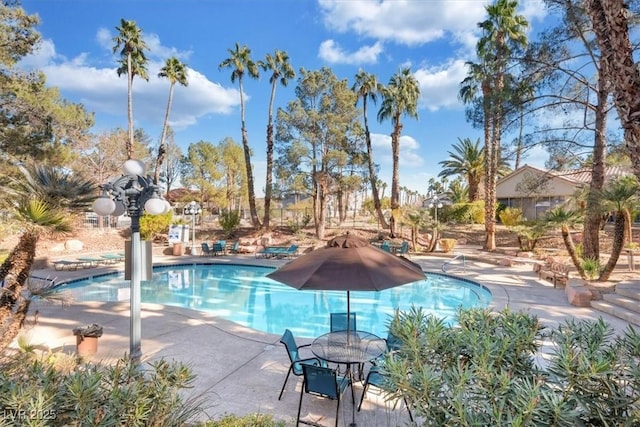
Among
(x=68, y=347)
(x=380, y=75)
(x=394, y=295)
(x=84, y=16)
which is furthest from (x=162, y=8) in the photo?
(x=380, y=75)

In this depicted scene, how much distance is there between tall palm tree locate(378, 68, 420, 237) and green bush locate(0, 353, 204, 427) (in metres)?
21.6

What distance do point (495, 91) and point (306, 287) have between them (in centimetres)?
1077

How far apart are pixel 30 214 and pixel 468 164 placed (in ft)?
104

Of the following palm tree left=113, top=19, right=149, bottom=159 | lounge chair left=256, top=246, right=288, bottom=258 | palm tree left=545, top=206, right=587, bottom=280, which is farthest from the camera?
palm tree left=113, top=19, right=149, bottom=159

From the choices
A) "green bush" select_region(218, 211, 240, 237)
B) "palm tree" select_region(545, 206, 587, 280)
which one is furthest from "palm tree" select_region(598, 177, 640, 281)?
"green bush" select_region(218, 211, 240, 237)

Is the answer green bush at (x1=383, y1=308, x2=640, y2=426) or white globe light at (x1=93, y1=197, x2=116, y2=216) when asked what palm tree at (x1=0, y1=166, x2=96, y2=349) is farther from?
green bush at (x1=383, y1=308, x2=640, y2=426)

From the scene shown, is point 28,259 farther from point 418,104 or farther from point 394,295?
point 418,104

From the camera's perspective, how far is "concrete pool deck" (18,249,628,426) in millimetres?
4242

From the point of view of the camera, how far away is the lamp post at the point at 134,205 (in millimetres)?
4508

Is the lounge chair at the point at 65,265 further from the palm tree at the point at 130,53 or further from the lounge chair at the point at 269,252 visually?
the palm tree at the point at 130,53

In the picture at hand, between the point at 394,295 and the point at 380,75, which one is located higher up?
the point at 380,75

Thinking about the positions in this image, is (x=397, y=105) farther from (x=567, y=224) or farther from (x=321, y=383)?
(x=321, y=383)

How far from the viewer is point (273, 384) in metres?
4.86

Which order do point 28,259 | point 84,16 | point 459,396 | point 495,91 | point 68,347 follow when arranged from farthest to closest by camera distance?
1. point 84,16
2. point 495,91
3. point 68,347
4. point 28,259
5. point 459,396
